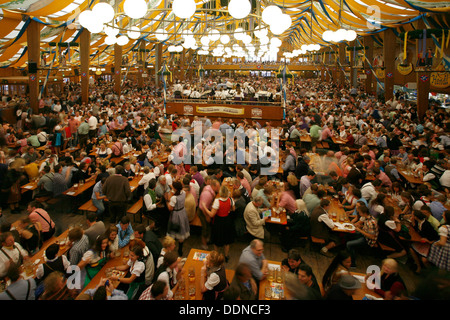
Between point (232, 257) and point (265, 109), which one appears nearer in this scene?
point (232, 257)

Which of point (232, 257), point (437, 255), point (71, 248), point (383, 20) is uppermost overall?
point (383, 20)

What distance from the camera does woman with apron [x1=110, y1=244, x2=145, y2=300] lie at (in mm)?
2824

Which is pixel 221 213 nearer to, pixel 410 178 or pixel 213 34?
pixel 213 34

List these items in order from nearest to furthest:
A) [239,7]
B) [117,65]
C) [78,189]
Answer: [239,7], [78,189], [117,65]

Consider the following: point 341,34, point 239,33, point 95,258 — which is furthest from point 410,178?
point 95,258

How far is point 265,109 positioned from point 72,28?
350 inches

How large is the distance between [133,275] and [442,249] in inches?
137

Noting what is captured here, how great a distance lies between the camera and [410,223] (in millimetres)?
3934

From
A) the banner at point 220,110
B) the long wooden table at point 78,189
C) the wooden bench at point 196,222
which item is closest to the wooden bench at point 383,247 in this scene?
the wooden bench at point 196,222

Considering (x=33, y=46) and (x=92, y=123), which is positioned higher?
(x=33, y=46)

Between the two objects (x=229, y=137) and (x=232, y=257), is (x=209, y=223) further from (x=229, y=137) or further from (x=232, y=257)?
(x=229, y=137)

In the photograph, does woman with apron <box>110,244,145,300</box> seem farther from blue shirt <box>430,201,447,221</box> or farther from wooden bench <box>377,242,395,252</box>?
blue shirt <box>430,201,447,221</box>

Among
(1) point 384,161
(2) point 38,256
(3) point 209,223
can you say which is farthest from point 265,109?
(2) point 38,256

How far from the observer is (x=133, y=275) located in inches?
111
